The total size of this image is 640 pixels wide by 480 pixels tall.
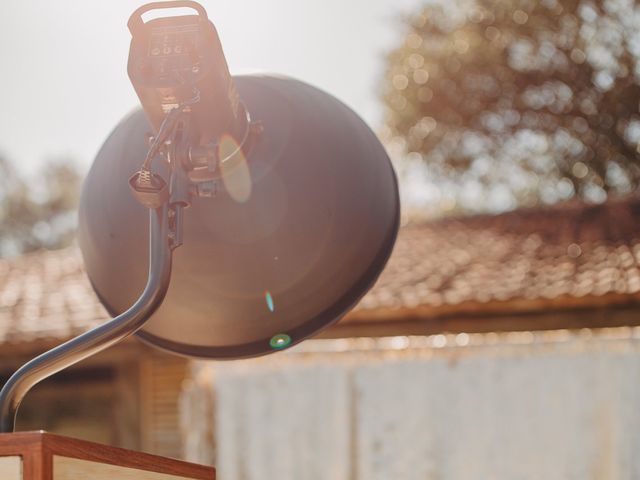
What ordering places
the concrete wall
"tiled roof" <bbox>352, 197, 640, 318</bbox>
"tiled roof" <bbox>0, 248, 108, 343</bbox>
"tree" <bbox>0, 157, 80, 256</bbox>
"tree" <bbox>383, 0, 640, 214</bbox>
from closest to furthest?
the concrete wall < "tiled roof" <bbox>352, 197, 640, 318</bbox> < "tiled roof" <bbox>0, 248, 108, 343</bbox> < "tree" <bbox>383, 0, 640, 214</bbox> < "tree" <bbox>0, 157, 80, 256</bbox>

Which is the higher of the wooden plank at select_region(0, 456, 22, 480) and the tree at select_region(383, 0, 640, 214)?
the tree at select_region(383, 0, 640, 214)

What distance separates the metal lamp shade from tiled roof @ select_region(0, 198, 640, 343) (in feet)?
17.6

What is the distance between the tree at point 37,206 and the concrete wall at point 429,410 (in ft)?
69.0

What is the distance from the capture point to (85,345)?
113 cm

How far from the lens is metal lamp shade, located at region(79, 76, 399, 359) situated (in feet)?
5.21

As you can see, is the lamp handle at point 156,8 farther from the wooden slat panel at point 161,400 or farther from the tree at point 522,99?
the tree at point 522,99

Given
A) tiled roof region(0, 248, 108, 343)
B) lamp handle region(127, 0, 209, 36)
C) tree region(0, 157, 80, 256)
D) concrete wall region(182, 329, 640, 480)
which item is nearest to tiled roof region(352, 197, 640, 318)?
concrete wall region(182, 329, 640, 480)

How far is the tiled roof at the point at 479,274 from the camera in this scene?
696 centimetres

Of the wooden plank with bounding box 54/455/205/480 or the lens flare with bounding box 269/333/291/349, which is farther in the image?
the lens flare with bounding box 269/333/291/349

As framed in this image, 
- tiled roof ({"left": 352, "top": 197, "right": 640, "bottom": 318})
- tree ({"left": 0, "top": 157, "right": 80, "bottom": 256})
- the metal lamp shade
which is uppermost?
tree ({"left": 0, "top": 157, "right": 80, "bottom": 256})

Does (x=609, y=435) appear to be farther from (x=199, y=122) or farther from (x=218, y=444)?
(x=199, y=122)

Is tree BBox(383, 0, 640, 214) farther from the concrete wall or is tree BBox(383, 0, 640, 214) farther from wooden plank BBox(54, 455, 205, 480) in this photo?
wooden plank BBox(54, 455, 205, 480)

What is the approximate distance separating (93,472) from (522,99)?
14.7 m

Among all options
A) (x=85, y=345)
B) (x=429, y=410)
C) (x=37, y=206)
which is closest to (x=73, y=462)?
(x=85, y=345)
